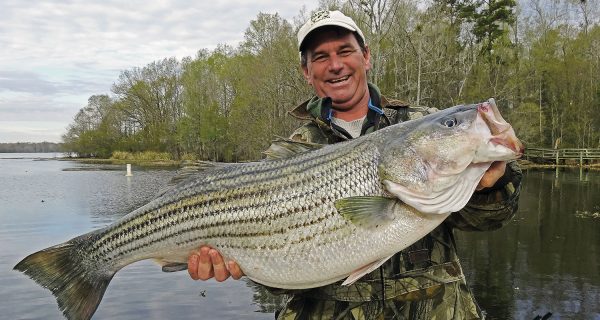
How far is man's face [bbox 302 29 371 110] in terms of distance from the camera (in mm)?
3967

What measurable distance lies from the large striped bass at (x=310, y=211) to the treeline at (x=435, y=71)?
1460 inches

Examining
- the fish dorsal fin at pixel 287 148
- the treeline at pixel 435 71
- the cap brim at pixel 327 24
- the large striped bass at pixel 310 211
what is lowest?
the large striped bass at pixel 310 211

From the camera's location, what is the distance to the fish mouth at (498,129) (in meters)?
2.75

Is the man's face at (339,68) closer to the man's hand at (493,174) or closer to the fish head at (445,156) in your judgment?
the fish head at (445,156)

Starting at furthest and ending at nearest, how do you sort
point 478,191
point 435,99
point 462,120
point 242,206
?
point 435,99 → point 242,206 → point 478,191 → point 462,120

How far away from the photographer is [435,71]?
144 feet

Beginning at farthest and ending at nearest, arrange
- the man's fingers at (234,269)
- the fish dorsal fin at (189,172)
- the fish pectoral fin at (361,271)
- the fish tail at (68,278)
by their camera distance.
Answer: the fish dorsal fin at (189,172), the fish tail at (68,278), the man's fingers at (234,269), the fish pectoral fin at (361,271)

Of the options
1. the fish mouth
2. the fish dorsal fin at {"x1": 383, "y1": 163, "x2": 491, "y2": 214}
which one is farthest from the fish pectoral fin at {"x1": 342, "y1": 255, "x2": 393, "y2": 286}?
the fish mouth

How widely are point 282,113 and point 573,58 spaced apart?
34.0 meters

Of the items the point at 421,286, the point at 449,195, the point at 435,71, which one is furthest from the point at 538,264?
the point at 435,71

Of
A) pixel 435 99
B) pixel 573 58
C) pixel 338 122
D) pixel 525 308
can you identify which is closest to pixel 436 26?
pixel 435 99

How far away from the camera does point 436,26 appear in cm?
4459

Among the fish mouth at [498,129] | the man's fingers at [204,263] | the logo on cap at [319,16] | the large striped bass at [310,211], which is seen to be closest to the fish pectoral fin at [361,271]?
the large striped bass at [310,211]

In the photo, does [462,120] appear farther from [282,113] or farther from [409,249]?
[282,113]
